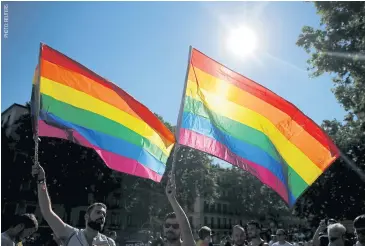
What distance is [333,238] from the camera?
194 inches

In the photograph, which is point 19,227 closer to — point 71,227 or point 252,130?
point 71,227

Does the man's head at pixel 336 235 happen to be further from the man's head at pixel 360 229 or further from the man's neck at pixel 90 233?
the man's neck at pixel 90 233

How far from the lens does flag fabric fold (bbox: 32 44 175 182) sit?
573cm

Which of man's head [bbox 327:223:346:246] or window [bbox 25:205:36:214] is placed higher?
window [bbox 25:205:36:214]

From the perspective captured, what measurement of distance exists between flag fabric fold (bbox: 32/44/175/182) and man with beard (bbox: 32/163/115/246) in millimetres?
1338

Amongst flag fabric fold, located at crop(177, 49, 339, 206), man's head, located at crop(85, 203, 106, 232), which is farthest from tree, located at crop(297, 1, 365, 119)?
man's head, located at crop(85, 203, 106, 232)

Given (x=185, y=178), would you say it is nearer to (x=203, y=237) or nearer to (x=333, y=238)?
(x=203, y=237)

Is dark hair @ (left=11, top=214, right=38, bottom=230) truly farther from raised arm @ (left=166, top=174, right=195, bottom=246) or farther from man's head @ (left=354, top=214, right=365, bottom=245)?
man's head @ (left=354, top=214, right=365, bottom=245)

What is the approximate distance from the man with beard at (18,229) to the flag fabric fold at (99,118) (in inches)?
48.7

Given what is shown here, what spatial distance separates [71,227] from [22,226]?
1.43 meters

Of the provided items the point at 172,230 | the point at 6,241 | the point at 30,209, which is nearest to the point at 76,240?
the point at 172,230

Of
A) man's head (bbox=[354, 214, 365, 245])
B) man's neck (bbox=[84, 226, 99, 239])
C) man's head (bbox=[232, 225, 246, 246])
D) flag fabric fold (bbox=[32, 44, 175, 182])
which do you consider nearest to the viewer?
man's neck (bbox=[84, 226, 99, 239])

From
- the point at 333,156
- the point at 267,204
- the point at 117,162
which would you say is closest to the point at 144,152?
the point at 117,162

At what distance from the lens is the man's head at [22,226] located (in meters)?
5.18
